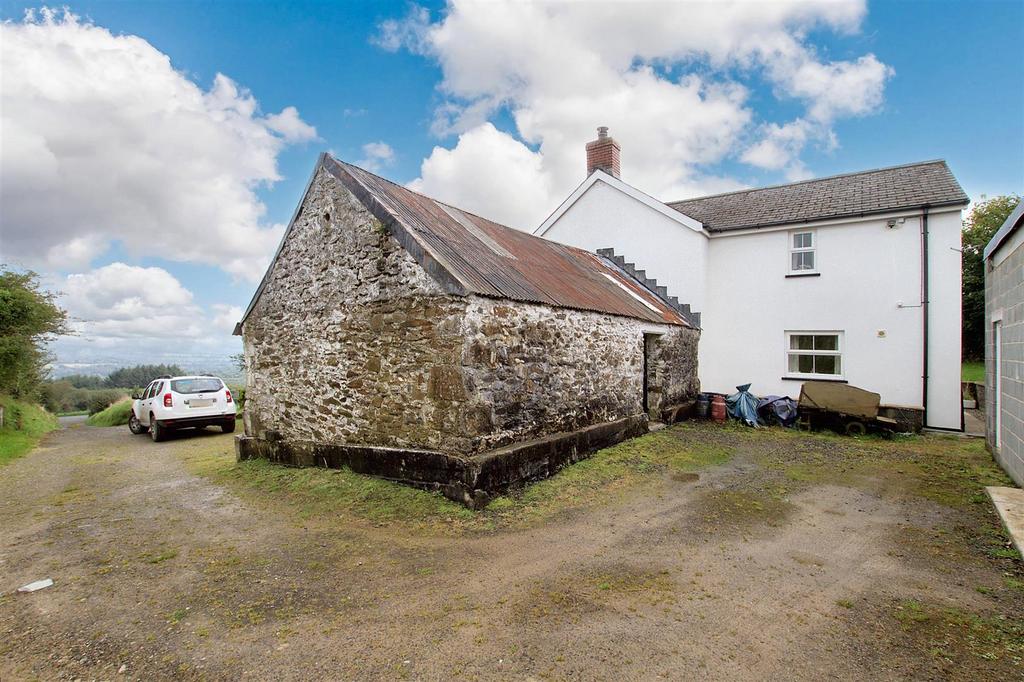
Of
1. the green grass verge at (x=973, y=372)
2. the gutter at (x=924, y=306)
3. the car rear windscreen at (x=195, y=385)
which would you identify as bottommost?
the car rear windscreen at (x=195, y=385)

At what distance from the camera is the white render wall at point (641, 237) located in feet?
48.4

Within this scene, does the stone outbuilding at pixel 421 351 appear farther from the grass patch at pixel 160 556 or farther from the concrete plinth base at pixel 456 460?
the grass patch at pixel 160 556

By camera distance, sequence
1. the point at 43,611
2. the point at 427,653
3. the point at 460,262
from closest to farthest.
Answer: the point at 427,653, the point at 43,611, the point at 460,262

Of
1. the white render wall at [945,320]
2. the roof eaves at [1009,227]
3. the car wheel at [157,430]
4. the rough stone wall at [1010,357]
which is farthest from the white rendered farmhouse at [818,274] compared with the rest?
the car wheel at [157,430]

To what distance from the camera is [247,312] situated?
31.2ft

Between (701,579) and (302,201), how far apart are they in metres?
8.06

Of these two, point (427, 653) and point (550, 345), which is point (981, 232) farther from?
point (427, 653)

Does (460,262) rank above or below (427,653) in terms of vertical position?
above

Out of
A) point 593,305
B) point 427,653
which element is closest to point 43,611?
point 427,653

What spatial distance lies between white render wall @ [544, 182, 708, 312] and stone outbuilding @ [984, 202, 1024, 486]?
651 cm

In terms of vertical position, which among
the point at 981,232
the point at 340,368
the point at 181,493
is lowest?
the point at 181,493

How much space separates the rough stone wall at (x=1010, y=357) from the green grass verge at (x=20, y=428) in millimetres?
17195

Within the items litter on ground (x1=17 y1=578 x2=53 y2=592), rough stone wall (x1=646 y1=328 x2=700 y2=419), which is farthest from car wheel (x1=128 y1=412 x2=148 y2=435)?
rough stone wall (x1=646 y1=328 x2=700 y2=419)

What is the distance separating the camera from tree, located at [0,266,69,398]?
13367 mm
